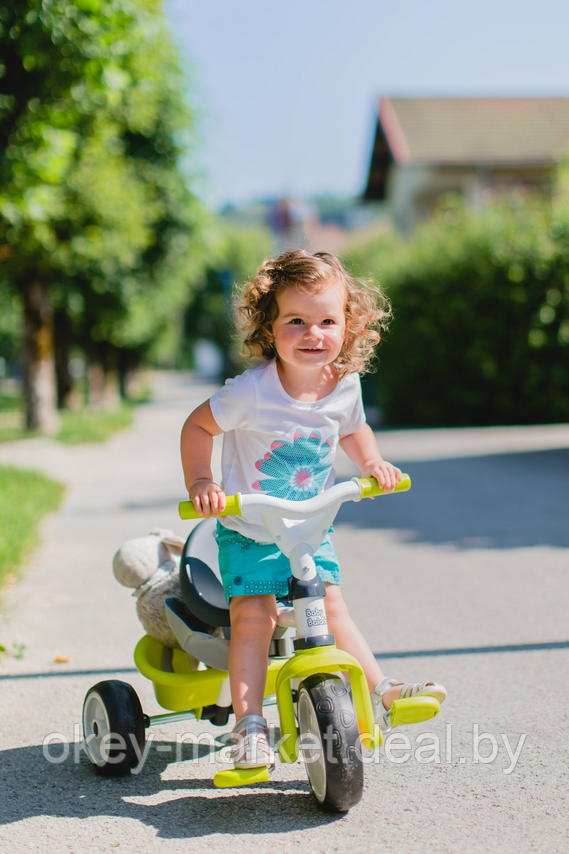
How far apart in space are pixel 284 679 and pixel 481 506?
6.28 meters

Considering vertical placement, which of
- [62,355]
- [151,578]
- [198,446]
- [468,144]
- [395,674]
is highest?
[468,144]

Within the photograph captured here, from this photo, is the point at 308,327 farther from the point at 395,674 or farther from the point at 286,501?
the point at 395,674

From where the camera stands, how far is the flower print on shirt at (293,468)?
113 inches

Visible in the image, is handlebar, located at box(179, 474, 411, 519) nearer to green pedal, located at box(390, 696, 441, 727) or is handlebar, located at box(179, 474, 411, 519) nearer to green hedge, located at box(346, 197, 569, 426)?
green pedal, located at box(390, 696, 441, 727)

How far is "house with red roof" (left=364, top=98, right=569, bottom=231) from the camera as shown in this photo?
2748 centimetres

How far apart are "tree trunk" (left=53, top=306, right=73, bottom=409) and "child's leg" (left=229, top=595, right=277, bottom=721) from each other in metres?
20.5

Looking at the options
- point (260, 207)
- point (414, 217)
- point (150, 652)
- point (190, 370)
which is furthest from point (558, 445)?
point (260, 207)

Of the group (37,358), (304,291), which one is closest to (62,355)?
(37,358)

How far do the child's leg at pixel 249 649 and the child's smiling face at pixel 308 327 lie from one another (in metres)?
0.77

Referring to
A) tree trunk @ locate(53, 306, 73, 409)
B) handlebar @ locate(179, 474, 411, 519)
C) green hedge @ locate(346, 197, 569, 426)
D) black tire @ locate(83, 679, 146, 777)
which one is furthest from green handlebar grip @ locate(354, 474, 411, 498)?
tree trunk @ locate(53, 306, 73, 409)

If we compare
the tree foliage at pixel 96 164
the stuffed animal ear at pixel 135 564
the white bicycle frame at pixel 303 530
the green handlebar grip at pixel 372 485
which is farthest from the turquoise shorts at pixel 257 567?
the tree foliage at pixel 96 164

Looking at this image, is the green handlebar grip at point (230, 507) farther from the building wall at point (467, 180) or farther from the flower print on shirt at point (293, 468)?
the building wall at point (467, 180)

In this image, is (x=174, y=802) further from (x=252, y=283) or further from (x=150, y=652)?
(x=252, y=283)

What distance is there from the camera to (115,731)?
292 cm
